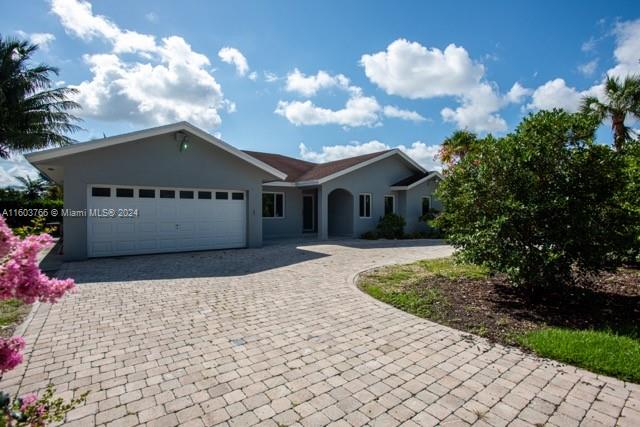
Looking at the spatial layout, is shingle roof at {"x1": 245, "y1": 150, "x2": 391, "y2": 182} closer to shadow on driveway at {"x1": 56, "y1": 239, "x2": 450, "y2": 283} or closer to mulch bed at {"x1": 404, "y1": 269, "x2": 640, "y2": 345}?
shadow on driveway at {"x1": 56, "y1": 239, "x2": 450, "y2": 283}

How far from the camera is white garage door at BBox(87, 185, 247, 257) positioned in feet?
36.8

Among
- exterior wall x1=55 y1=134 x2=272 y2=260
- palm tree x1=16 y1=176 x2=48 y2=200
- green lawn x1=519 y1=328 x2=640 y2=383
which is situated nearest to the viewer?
green lawn x1=519 y1=328 x2=640 y2=383

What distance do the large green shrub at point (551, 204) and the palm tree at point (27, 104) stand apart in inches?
982

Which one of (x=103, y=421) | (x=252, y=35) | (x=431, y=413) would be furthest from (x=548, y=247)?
(x=252, y=35)

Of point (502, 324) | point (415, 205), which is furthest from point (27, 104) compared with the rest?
point (502, 324)

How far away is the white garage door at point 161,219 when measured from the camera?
1122 cm

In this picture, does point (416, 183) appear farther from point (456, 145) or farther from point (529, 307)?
point (529, 307)

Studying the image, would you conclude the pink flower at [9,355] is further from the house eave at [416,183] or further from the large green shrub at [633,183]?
the house eave at [416,183]

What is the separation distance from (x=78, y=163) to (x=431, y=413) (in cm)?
1220

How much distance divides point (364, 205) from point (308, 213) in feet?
12.0

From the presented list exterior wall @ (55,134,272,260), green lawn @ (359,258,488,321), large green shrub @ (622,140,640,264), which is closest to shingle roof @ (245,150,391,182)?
exterior wall @ (55,134,272,260)

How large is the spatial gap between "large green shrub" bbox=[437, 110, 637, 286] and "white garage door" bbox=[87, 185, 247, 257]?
33.2 ft

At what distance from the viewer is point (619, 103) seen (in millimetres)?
16844

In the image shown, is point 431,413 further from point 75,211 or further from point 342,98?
point 342,98
